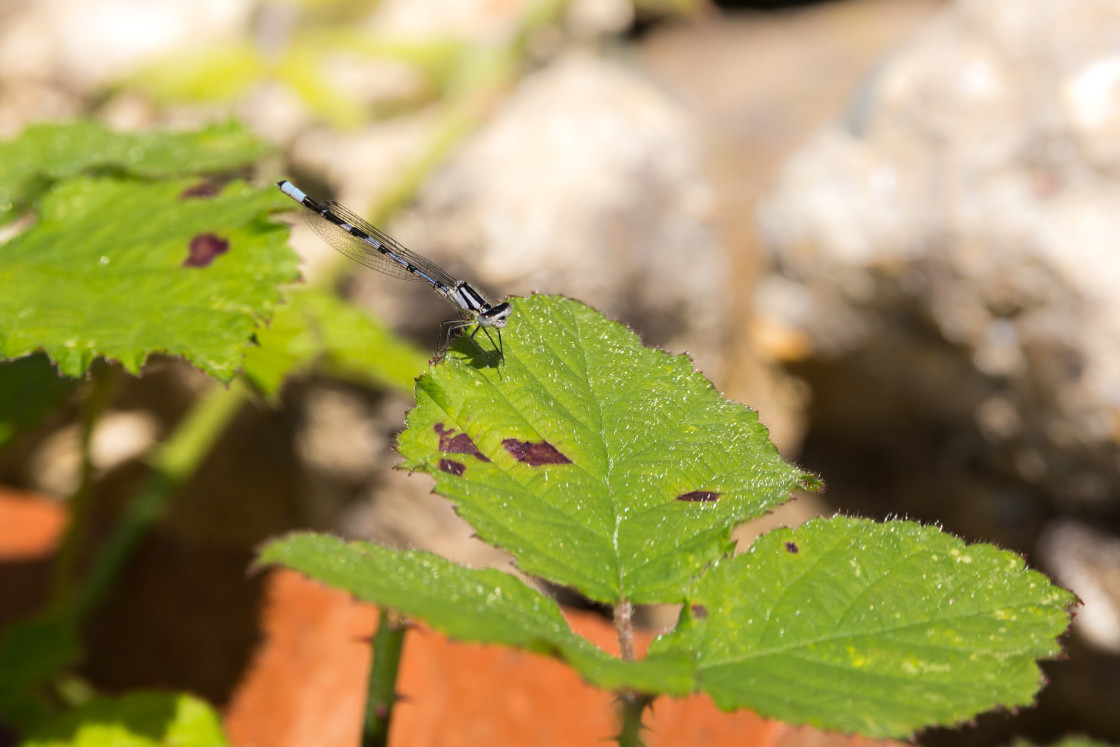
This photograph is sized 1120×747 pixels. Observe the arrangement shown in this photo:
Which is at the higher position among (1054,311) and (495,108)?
(1054,311)

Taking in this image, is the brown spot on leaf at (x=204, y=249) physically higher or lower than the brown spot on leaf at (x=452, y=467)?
lower

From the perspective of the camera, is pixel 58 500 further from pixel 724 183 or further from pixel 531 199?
pixel 724 183

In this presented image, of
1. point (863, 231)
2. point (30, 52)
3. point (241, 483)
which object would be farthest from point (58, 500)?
point (863, 231)

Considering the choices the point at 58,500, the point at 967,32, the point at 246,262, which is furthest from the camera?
the point at 58,500

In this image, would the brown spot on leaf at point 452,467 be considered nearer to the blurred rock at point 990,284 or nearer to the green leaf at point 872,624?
the green leaf at point 872,624

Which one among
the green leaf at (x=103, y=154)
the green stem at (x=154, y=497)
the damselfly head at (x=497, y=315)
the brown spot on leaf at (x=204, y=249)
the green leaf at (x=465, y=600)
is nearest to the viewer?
the green leaf at (x=465, y=600)

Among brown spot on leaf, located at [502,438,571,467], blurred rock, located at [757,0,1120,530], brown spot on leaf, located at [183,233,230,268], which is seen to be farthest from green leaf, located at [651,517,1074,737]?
blurred rock, located at [757,0,1120,530]

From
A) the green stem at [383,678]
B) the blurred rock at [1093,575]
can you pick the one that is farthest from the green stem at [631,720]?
the blurred rock at [1093,575]

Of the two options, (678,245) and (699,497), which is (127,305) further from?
(678,245)
